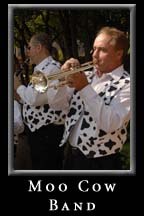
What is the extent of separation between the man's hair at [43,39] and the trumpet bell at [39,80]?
138 millimetres

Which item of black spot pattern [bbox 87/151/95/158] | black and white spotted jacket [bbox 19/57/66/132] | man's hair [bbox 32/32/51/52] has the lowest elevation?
black spot pattern [bbox 87/151/95/158]

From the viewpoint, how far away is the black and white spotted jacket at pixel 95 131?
9.11 ft

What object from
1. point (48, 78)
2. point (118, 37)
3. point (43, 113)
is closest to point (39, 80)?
point (48, 78)

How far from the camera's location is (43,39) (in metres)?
2.77

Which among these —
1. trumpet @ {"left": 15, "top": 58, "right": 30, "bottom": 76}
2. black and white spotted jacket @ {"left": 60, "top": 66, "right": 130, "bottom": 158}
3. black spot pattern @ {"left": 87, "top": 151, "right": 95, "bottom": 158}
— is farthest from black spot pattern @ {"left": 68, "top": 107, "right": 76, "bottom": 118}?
trumpet @ {"left": 15, "top": 58, "right": 30, "bottom": 76}

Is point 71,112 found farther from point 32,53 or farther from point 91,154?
point 32,53

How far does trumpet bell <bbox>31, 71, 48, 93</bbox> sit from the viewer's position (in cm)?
278

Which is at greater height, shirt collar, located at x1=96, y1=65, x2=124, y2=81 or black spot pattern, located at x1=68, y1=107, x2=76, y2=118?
shirt collar, located at x1=96, y1=65, x2=124, y2=81

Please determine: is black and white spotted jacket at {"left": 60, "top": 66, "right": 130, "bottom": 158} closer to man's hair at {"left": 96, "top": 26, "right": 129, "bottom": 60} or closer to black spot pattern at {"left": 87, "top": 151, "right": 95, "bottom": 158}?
black spot pattern at {"left": 87, "top": 151, "right": 95, "bottom": 158}

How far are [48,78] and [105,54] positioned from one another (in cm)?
32

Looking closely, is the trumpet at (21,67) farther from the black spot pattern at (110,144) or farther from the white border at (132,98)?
the black spot pattern at (110,144)

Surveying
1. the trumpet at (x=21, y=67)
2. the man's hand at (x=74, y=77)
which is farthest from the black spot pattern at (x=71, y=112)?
the trumpet at (x=21, y=67)

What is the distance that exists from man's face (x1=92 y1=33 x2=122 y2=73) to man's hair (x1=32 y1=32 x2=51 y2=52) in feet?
0.78
